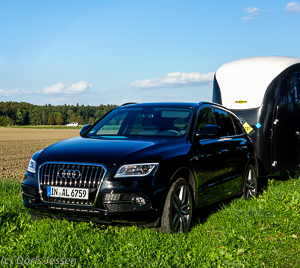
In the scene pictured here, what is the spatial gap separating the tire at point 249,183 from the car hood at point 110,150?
2424 millimetres

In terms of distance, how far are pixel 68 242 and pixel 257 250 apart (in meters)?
2.04

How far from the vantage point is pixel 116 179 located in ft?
14.5

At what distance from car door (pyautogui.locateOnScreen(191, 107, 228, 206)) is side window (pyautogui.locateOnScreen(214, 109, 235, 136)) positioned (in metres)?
A: 0.23

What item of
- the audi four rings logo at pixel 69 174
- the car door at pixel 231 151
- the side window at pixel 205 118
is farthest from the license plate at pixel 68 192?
the car door at pixel 231 151

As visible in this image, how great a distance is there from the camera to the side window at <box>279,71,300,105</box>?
9.69 m

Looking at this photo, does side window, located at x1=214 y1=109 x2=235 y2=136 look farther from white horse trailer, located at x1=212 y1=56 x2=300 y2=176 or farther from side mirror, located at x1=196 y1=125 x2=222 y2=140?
white horse trailer, located at x1=212 y1=56 x2=300 y2=176

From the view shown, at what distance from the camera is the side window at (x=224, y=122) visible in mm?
6734

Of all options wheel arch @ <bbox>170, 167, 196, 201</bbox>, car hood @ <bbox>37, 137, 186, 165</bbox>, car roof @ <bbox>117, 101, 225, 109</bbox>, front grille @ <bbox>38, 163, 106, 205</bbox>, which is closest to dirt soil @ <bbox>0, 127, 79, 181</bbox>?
car roof @ <bbox>117, 101, 225, 109</bbox>

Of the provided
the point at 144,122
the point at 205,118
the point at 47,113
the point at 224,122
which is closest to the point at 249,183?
the point at 224,122

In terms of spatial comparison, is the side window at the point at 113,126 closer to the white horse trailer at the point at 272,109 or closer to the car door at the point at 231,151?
the car door at the point at 231,151

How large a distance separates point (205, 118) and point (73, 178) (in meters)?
2.60

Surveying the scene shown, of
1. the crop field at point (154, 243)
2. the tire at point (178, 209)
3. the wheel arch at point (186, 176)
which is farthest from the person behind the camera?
the wheel arch at point (186, 176)

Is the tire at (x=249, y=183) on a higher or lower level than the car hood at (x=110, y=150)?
lower

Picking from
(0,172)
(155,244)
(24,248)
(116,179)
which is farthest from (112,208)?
(0,172)
